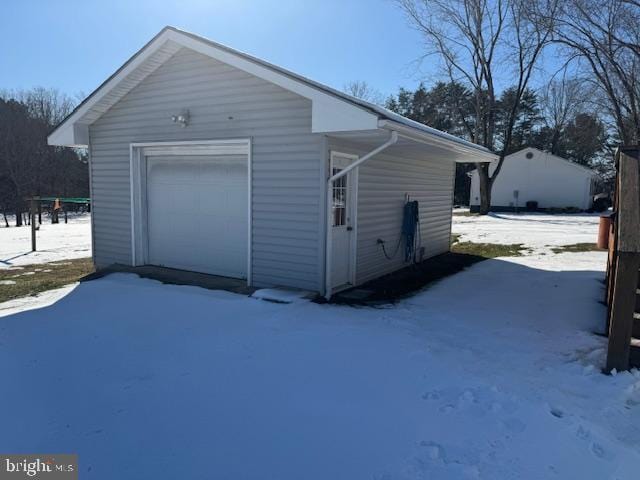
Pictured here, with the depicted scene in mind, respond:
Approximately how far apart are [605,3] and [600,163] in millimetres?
30460

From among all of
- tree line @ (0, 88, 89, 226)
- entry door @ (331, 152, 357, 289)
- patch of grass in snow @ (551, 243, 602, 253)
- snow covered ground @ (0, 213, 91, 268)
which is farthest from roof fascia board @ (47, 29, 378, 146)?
tree line @ (0, 88, 89, 226)

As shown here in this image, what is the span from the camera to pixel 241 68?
20.0 ft

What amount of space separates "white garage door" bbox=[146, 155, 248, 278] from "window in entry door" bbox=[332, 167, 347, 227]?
144 cm

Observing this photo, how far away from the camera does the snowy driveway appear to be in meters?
2.51

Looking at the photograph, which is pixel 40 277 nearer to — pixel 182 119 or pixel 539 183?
pixel 182 119

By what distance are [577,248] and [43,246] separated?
46.2 feet

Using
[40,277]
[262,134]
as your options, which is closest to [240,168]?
[262,134]

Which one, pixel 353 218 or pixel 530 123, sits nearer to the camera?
pixel 353 218

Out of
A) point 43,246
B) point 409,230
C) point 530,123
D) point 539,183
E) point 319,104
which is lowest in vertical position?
point 43,246

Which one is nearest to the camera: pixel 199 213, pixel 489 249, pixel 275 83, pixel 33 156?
pixel 275 83

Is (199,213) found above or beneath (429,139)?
beneath

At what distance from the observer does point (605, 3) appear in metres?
17.2

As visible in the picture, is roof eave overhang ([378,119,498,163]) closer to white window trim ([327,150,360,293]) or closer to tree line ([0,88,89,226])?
white window trim ([327,150,360,293])

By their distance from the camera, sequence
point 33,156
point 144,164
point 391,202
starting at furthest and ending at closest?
point 33,156 → point 391,202 → point 144,164
